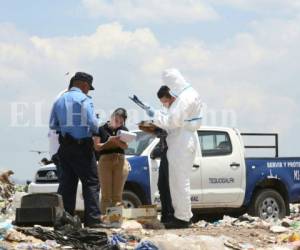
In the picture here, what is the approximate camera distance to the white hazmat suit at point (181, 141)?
34.6ft

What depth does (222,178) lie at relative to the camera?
14.5 metres

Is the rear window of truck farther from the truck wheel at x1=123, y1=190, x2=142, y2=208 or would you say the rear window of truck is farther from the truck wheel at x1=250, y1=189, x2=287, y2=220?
the truck wheel at x1=123, y1=190, x2=142, y2=208

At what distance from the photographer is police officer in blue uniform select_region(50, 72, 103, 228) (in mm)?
10059

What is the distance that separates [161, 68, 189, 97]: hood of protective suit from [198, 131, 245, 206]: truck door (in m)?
3.63

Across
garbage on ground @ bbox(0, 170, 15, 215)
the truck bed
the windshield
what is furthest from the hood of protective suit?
garbage on ground @ bbox(0, 170, 15, 215)

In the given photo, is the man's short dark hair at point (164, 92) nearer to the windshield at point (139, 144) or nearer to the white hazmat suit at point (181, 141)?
the white hazmat suit at point (181, 141)

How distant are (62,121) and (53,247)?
228 cm

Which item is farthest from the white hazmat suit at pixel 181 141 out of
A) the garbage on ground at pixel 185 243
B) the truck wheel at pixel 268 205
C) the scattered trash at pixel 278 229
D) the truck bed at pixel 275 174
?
the truck wheel at pixel 268 205

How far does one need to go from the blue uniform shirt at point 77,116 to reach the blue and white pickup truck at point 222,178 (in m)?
3.04

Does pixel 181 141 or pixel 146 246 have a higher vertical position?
pixel 181 141

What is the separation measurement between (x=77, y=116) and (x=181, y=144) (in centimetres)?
145

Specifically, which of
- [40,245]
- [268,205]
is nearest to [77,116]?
[40,245]

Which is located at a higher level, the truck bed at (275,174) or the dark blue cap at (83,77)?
the dark blue cap at (83,77)

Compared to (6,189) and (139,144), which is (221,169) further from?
(6,189)
